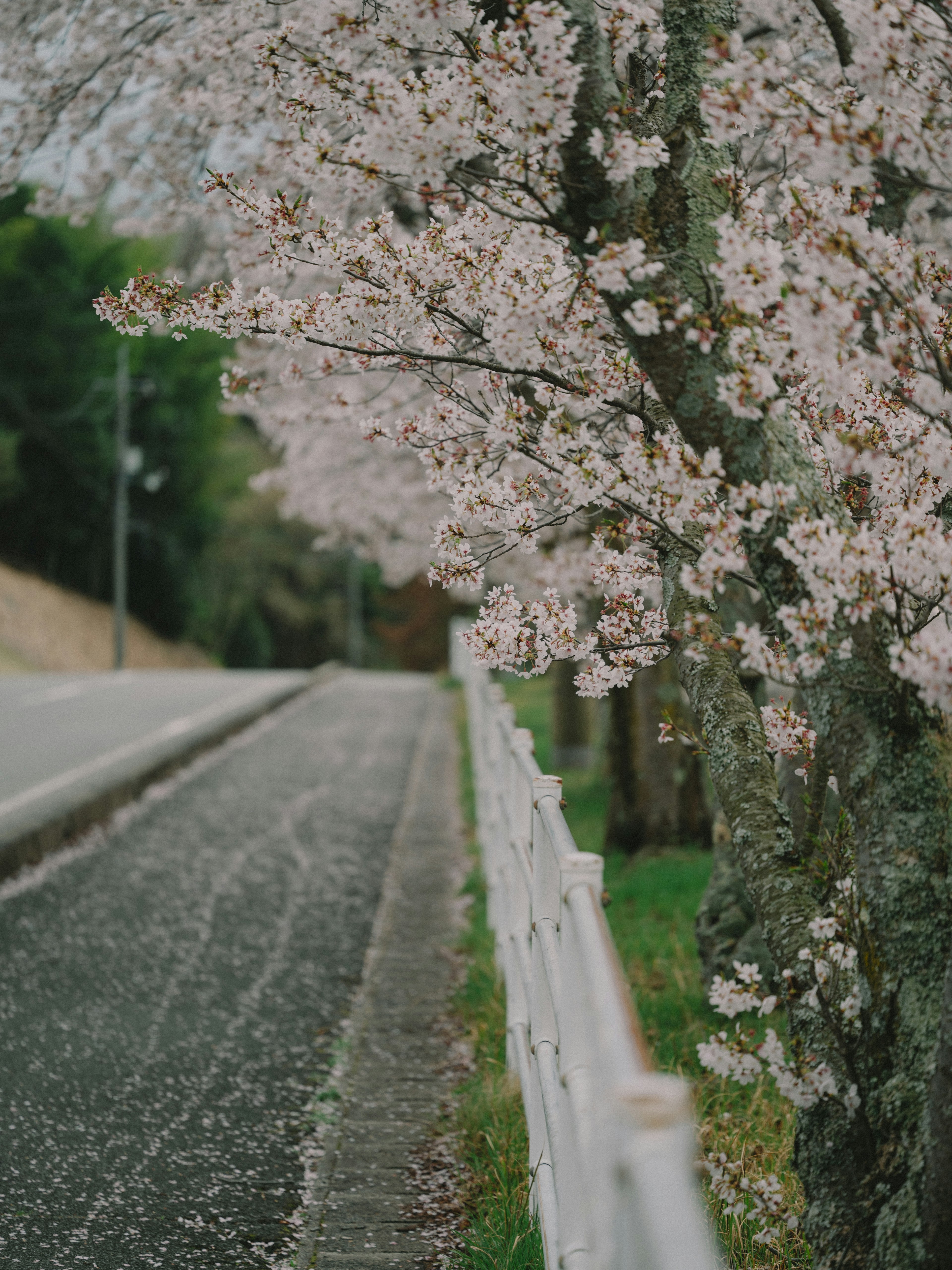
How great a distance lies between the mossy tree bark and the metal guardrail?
344 millimetres

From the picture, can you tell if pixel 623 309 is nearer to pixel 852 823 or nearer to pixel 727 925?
pixel 852 823

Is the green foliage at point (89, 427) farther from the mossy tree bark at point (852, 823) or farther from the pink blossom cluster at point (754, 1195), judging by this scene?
the pink blossom cluster at point (754, 1195)

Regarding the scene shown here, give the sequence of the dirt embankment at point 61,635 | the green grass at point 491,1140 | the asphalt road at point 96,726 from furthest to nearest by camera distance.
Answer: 1. the dirt embankment at point 61,635
2. the asphalt road at point 96,726
3. the green grass at point 491,1140

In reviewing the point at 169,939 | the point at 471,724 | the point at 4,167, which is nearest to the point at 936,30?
the point at 4,167

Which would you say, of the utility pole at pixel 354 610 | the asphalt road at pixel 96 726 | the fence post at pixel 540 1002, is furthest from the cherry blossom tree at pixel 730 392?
the utility pole at pixel 354 610

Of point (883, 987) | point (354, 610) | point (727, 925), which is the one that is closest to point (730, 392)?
point (883, 987)

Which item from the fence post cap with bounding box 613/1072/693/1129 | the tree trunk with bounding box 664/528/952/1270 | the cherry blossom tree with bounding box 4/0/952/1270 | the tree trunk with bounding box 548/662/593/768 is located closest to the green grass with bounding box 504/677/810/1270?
the cherry blossom tree with bounding box 4/0/952/1270

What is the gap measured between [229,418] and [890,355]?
34.5m

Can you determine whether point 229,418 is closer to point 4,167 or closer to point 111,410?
point 111,410

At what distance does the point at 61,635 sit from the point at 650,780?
1047 inches

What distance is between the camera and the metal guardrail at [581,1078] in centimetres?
122

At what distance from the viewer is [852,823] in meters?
2.34

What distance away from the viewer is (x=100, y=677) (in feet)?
63.6

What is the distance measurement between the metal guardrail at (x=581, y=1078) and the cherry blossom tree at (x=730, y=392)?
41 cm
